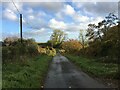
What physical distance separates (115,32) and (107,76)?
3195 millimetres

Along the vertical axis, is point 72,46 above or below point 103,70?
above

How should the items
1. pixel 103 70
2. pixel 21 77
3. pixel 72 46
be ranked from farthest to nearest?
pixel 72 46 → pixel 103 70 → pixel 21 77

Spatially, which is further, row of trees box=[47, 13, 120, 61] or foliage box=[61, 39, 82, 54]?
foliage box=[61, 39, 82, 54]

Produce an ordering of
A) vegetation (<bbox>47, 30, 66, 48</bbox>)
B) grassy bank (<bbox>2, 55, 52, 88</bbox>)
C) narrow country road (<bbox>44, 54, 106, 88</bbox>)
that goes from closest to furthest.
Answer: grassy bank (<bbox>2, 55, 52, 88</bbox>), narrow country road (<bbox>44, 54, 106, 88</bbox>), vegetation (<bbox>47, 30, 66, 48</bbox>)

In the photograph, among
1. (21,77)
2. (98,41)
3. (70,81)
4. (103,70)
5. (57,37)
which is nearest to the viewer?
(21,77)

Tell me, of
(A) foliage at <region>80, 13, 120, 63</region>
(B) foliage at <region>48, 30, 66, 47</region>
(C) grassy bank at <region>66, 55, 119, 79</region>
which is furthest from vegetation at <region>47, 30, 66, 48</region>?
(C) grassy bank at <region>66, 55, 119, 79</region>

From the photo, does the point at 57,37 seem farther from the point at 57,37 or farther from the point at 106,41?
the point at 106,41

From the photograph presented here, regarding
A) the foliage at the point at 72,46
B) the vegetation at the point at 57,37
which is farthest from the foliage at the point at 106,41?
the vegetation at the point at 57,37

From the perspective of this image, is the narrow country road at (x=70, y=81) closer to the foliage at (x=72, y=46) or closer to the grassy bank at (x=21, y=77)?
the grassy bank at (x=21, y=77)

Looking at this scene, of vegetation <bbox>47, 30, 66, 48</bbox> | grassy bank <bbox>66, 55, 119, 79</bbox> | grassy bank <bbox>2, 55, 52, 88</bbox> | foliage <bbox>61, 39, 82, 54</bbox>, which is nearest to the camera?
grassy bank <bbox>2, 55, 52, 88</bbox>

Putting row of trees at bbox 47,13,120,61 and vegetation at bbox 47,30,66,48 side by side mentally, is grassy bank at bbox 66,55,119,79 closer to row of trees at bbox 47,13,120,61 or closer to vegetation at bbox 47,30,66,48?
row of trees at bbox 47,13,120,61

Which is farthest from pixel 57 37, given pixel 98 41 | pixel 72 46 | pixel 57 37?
pixel 98 41

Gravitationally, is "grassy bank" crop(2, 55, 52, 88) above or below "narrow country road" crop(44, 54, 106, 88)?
above

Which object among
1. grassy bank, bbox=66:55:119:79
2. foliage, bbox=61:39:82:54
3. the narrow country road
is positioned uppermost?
foliage, bbox=61:39:82:54
